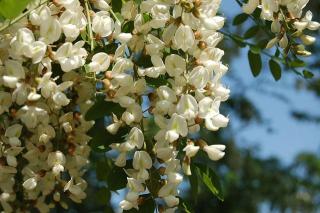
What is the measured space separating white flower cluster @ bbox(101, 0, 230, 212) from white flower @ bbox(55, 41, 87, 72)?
0.05 meters

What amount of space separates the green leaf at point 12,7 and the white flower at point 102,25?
11 cm

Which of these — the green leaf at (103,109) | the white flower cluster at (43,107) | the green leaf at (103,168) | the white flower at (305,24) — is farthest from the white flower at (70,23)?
the green leaf at (103,168)

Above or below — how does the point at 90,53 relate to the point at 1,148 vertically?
above

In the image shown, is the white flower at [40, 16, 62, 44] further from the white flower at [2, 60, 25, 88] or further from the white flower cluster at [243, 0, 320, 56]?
the white flower cluster at [243, 0, 320, 56]

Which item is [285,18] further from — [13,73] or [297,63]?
[13,73]

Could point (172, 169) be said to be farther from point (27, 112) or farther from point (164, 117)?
point (27, 112)

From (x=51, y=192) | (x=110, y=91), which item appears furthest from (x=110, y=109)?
(x=51, y=192)

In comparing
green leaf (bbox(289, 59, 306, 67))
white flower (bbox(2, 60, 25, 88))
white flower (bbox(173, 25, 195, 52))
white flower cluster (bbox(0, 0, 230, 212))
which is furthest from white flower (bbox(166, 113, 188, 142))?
green leaf (bbox(289, 59, 306, 67))

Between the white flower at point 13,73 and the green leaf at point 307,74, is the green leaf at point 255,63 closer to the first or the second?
the green leaf at point 307,74

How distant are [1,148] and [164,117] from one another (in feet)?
1.02

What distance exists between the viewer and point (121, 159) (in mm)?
945

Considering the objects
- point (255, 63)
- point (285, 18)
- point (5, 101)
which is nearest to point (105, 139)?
point (5, 101)

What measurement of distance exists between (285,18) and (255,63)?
339 millimetres

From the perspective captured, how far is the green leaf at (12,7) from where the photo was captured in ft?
2.99
